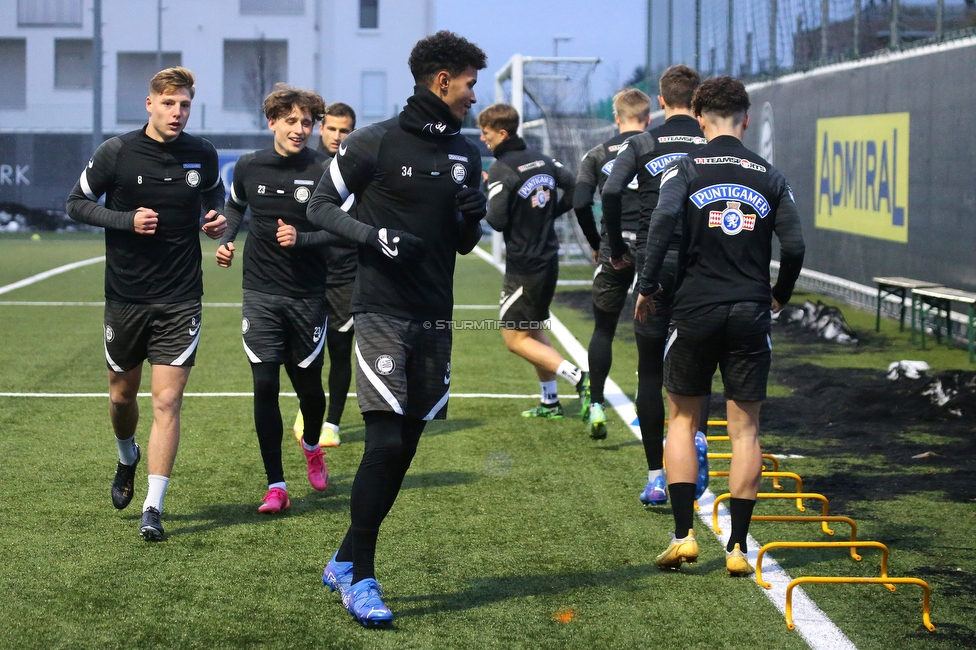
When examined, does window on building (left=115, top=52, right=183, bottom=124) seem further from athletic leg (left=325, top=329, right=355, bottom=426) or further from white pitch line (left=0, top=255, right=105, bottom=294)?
athletic leg (left=325, top=329, right=355, bottom=426)

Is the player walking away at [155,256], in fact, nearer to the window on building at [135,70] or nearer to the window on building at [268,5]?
the window on building at [268,5]

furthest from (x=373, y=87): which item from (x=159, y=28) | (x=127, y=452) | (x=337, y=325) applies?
(x=127, y=452)

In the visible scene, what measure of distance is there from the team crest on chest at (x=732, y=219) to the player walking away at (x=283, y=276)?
7.01 ft

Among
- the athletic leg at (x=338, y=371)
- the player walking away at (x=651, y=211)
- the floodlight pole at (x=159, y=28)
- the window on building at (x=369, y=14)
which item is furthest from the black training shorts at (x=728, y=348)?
the window on building at (x=369, y=14)

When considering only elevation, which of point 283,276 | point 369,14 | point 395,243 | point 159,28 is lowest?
point 283,276

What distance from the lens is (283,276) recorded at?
20.1ft

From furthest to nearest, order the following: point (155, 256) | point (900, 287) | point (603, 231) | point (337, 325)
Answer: point (900, 287) → point (337, 325) → point (603, 231) → point (155, 256)

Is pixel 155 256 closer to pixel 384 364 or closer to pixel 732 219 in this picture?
pixel 384 364

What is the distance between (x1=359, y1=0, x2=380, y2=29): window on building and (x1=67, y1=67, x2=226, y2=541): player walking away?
51.3m

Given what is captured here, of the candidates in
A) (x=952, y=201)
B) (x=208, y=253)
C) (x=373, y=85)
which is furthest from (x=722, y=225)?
(x=373, y=85)

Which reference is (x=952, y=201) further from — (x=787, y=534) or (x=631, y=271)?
(x=787, y=534)

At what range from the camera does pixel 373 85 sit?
5494 cm

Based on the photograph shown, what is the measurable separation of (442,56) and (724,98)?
4.17 ft

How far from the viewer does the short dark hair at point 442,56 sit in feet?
14.6
